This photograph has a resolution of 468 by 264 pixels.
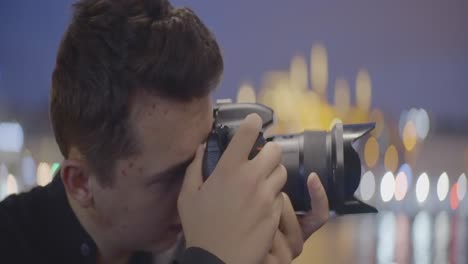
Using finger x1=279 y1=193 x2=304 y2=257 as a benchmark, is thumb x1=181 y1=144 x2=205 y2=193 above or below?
above

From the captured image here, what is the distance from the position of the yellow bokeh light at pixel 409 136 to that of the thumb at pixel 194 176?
14.9 feet

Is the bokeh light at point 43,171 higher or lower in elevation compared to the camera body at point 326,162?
lower

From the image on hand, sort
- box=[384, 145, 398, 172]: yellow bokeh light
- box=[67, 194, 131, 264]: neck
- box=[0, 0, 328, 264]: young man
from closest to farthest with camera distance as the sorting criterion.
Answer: box=[0, 0, 328, 264]: young man → box=[67, 194, 131, 264]: neck → box=[384, 145, 398, 172]: yellow bokeh light

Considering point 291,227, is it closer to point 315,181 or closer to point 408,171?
point 315,181

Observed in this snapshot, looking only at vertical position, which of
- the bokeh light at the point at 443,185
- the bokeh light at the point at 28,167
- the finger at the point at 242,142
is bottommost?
the bokeh light at the point at 443,185

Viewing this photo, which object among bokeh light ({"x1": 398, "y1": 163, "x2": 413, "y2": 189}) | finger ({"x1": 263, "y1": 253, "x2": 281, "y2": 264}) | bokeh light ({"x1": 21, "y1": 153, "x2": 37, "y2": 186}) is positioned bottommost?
bokeh light ({"x1": 398, "y1": 163, "x2": 413, "y2": 189})

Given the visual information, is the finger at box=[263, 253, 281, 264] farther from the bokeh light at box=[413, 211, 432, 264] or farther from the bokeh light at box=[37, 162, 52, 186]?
the bokeh light at box=[413, 211, 432, 264]

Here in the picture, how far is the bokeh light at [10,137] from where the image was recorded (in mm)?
1962

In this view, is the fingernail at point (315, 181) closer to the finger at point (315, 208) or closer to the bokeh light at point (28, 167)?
the finger at point (315, 208)

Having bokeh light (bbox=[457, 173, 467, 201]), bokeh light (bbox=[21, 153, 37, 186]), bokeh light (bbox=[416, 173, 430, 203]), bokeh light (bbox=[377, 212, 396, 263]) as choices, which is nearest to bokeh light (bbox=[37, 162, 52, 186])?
bokeh light (bbox=[21, 153, 37, 186])

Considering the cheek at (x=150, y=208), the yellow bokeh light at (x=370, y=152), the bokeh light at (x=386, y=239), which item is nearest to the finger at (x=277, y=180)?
the cheek at (x=150, y=208)

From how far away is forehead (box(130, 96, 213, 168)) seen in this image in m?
0.62

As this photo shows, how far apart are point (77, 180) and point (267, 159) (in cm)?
20

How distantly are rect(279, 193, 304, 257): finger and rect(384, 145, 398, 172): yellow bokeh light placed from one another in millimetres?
4407
